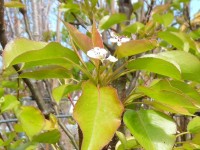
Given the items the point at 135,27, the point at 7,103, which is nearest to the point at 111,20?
the point at 135,27

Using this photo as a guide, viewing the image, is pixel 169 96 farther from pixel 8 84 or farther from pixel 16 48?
pixel 8 84

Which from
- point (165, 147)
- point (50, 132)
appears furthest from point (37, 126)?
point (165, 147)

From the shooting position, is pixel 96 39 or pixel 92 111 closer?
pixel 92 111

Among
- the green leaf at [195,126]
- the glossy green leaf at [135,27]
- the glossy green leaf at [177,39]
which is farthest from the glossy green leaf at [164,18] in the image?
the green leaf at [195,126]

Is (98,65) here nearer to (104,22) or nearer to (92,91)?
(92,91)

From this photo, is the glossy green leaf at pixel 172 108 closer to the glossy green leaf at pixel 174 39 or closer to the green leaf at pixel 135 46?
the green leaf at pixel 135 46

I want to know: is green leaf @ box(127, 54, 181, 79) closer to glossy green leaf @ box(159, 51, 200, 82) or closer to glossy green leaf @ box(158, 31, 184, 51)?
glossy green leaf @ box(159, 51, 200, 82)
